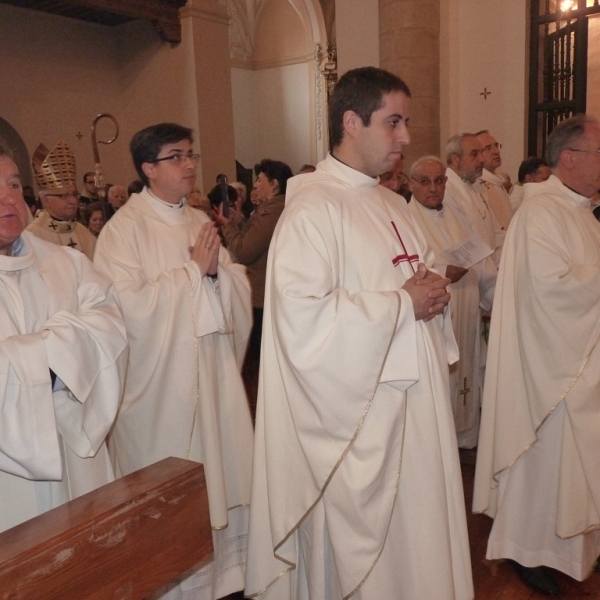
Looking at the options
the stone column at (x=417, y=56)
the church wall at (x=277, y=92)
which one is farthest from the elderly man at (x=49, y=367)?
the church wall at (x=277, y=92)

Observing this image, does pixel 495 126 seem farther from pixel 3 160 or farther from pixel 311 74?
pixel 311 74


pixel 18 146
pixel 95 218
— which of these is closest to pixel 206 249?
pixel 95 218

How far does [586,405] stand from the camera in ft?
9.52

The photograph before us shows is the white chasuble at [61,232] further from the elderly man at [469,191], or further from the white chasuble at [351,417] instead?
the white chasuble at [351,417]

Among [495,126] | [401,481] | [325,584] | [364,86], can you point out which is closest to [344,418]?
[401,481]

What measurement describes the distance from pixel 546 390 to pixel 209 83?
8614mm

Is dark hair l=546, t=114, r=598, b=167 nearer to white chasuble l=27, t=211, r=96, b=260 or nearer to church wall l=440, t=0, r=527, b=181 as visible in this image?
white chasuble l=27, t=211, r=96, b=260

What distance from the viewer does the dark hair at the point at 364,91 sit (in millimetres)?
2279

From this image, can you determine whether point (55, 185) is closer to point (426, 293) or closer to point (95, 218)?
point (95, 218)

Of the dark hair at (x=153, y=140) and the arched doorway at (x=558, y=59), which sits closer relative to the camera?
the dark hair at (x=153, y=140)

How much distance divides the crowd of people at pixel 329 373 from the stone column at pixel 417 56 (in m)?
4.82

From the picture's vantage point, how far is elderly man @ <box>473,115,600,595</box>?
2900 mm

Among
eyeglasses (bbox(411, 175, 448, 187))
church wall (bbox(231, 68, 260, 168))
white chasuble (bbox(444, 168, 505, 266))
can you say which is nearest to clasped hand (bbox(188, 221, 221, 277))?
eyeglasses (bbox(411, 175, 448, 187))

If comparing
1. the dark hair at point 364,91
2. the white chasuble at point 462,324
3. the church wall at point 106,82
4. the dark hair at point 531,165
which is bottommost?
the white chasuble at point 462,324
